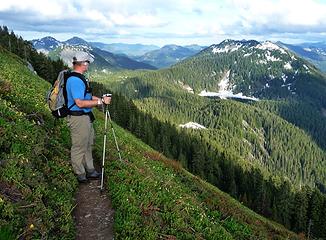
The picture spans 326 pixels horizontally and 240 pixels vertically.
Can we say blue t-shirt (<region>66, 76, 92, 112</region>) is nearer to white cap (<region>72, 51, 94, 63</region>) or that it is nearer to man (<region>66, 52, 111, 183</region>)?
man (<region>66, 52, 111, 183</region>)

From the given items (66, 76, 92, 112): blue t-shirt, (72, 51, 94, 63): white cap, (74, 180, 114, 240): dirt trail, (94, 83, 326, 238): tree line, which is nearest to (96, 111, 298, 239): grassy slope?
(74, 180, 114, 240): dirt trail

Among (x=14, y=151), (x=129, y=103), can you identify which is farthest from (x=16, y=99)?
(x=129, y=103)

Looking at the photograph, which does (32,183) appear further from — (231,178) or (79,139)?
(231,178)

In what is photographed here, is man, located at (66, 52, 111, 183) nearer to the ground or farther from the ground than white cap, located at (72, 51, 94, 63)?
nearer to the ground

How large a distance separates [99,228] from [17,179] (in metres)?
2.63

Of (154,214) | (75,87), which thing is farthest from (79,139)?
(154,214)

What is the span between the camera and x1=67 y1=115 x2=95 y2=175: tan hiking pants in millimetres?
12656

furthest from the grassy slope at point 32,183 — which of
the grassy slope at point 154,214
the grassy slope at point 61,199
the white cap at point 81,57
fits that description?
the white cap at point 81,57

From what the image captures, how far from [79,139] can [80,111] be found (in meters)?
1.03

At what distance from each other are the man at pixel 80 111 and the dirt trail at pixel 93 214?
0.90 metres

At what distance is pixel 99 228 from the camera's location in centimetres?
1035

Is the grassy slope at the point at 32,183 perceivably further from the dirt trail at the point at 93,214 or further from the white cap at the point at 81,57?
the white cap at the point at 81,57

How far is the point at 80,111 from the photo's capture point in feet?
41.1

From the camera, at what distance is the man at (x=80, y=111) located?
12086mm
